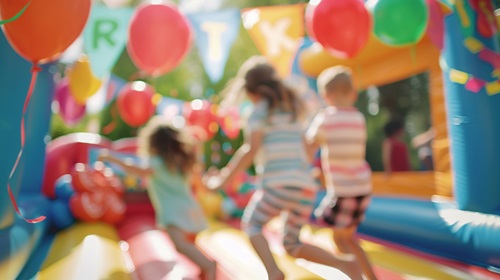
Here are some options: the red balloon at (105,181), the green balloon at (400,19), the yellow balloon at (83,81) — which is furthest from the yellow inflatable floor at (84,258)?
the green balloon at (400,19)

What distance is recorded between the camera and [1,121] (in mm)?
2322

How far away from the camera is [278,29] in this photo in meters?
3.97

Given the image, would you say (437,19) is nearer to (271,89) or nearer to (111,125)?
(271,89)

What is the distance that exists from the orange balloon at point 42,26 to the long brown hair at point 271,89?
964mm

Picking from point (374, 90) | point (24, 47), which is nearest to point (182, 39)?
point (24, 47)

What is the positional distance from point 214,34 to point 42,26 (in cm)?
234

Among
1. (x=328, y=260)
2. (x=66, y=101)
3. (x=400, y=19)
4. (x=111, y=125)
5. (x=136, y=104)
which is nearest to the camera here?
(x=328, y=260)

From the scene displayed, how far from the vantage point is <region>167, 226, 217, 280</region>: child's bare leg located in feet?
7.86

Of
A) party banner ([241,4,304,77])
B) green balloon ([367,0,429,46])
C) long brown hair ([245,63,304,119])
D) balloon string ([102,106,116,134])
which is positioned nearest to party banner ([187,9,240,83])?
party banner ([241,4,304,77])

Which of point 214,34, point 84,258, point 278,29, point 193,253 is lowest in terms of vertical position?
point 84,258

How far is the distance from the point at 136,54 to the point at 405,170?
11.9ft

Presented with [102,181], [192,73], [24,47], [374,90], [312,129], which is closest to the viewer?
[24,47]

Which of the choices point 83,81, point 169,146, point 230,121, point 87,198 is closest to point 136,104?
point 83,81

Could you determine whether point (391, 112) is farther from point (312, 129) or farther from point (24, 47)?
point (24, 47)
